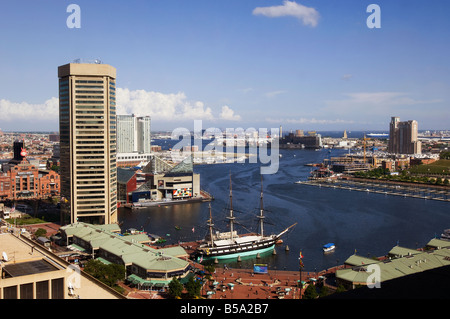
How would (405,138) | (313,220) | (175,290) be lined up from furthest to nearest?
(405,138) < (313,220) < (175,290)

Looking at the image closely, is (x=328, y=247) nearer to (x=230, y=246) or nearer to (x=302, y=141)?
(x=230, y=246)

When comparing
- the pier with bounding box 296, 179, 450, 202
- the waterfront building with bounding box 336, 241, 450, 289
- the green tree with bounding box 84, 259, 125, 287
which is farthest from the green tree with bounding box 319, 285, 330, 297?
the pier with bounding box 296, 179, 450, 202

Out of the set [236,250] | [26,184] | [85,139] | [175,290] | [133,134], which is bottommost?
[236,250]

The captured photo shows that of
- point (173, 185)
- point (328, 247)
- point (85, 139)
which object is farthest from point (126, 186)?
point (328, 247)

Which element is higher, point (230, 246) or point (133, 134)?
point (133, 134)

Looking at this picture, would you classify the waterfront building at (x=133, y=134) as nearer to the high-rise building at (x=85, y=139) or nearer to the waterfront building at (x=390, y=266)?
the high-rise building at (x=85, y=139)
